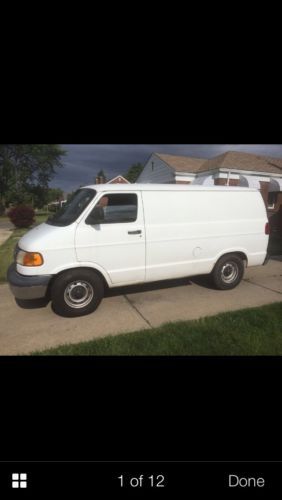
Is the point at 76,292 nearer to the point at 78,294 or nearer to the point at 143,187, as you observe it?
the point at 78,294

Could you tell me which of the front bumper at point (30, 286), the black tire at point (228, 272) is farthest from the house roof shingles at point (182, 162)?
the front bumper at point (30, 286)

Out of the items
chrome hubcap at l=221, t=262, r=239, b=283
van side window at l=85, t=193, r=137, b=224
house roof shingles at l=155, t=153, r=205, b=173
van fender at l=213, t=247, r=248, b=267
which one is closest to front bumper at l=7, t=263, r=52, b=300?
van side window at l=85, t=193, r=137, b=224

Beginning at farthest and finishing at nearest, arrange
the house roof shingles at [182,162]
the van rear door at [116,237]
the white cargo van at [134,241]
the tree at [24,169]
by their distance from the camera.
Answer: the tree at [24,169] → the house roof shingles at [182,162] → the van rear door at [116,237] → the white cargo van at [134,241]

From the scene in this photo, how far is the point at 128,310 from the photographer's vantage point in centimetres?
413

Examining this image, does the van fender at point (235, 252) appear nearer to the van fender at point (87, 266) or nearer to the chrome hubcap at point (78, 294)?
the van fender at point (87, 266)

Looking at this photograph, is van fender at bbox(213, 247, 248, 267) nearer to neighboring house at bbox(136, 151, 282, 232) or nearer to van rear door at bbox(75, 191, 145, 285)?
van rear door at bbox(75, 191, 145, 285)

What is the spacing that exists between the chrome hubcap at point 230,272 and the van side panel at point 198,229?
13.2 inches

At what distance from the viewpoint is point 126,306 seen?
14.0ft

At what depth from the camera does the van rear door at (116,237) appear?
3.81m

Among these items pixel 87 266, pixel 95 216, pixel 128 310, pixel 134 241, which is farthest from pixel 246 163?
pixel 87 266

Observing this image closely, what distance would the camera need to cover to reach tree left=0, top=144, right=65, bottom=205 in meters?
37.2

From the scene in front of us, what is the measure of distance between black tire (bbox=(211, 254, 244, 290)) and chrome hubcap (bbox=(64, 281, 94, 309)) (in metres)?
2.53
